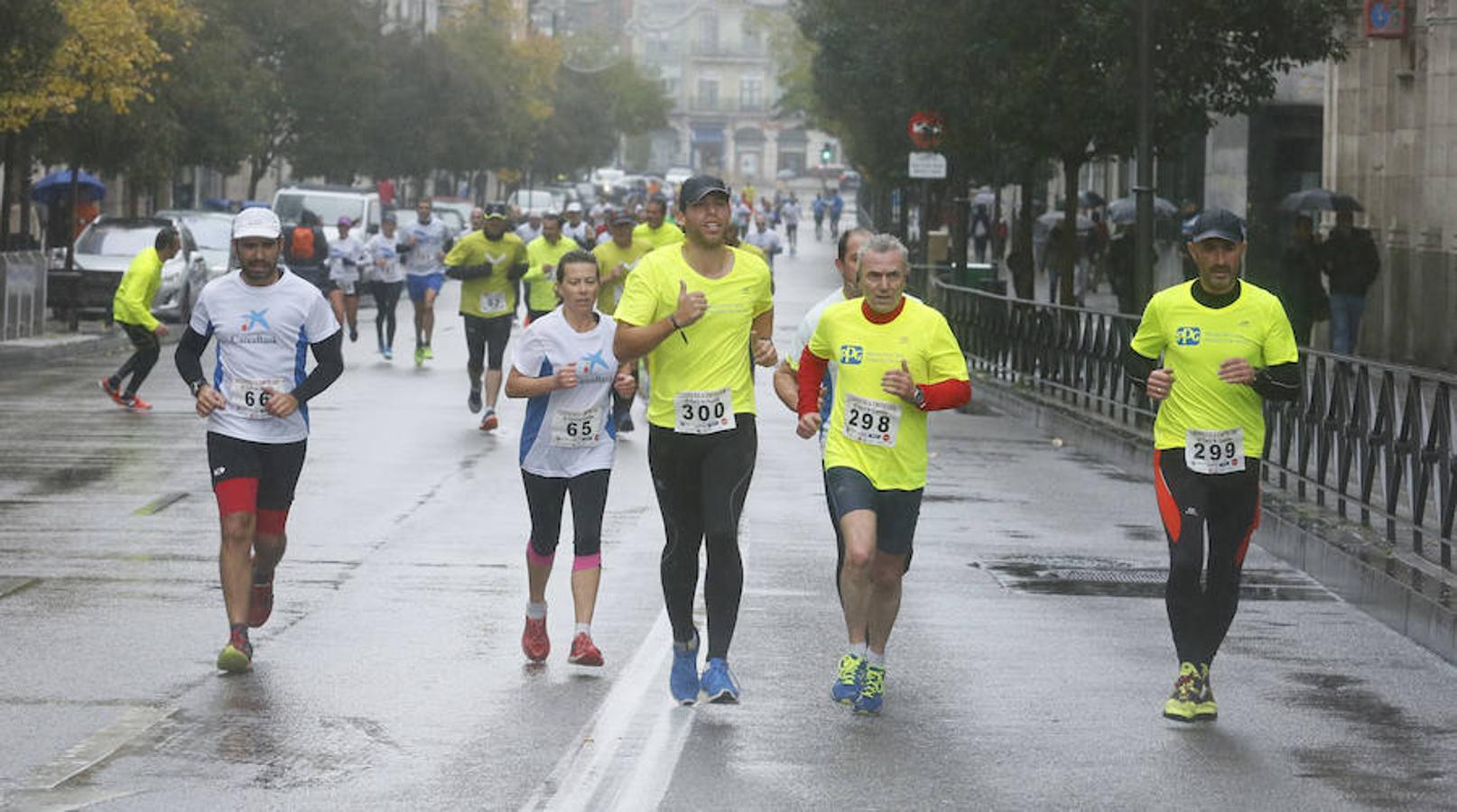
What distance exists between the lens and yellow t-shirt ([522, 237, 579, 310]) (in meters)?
23.2

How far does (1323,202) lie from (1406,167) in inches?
56.4

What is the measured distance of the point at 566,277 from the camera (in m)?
10.6

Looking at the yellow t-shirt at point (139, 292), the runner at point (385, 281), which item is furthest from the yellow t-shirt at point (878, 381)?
the runner at point (385, 281)

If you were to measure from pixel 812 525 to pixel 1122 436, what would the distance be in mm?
6034

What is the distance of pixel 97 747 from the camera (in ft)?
27.5

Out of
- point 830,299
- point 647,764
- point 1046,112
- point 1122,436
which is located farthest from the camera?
point 1046,112

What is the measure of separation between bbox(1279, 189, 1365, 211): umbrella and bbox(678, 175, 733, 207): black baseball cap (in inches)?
838

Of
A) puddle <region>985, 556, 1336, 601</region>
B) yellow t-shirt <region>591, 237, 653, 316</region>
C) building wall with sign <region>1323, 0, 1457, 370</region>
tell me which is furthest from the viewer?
building wall with sign <region>1323, 0, 1457, 370</region>

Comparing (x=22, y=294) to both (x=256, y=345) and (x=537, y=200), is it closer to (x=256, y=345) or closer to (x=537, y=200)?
(x=256, y=345)

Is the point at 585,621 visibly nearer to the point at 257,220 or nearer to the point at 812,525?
the point at 257,220

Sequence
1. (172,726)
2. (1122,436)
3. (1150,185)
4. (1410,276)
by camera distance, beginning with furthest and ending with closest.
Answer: (1410,276) < (1150,185) < (1122,436) < (172,726)

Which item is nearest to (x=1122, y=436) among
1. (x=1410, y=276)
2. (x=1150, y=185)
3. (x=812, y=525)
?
(x=1150, y=185)

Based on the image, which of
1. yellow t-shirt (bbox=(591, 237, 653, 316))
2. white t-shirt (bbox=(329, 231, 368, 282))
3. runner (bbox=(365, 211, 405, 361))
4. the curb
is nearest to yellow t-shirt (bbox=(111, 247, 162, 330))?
yellow t-shirt (bbox=(591, 237, 653, 316))

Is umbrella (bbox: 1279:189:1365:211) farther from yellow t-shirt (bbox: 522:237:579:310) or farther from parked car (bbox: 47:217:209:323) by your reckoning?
parked car (bbox: 47:217:209:323)
